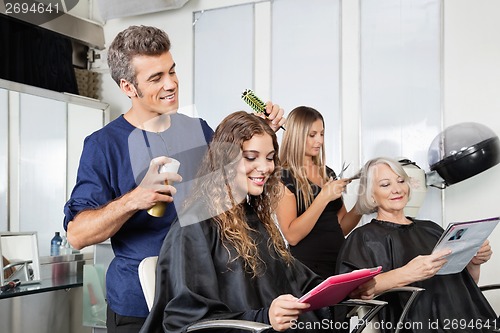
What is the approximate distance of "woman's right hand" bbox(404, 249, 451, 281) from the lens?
225cm

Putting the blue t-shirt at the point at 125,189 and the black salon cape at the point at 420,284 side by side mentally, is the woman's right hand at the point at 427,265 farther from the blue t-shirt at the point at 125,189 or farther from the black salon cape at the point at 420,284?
the blue t-shirt at the point at 125,189

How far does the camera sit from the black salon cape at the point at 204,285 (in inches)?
69.2

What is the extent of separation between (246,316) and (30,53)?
301 centimetres

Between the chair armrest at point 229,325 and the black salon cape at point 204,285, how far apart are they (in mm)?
36

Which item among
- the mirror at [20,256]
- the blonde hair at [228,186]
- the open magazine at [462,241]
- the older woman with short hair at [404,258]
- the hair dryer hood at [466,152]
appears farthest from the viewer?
the mirror at [20,256]

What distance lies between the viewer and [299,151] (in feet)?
9.77

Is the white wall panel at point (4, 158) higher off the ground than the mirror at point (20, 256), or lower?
higher

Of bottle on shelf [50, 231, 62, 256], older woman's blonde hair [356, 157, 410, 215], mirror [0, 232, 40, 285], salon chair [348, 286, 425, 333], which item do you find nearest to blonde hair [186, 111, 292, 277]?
salon chair [348, 286, 425, 333]

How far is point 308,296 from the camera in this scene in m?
1.59

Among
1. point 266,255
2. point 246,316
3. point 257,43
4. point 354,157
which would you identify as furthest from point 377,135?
point 246,316

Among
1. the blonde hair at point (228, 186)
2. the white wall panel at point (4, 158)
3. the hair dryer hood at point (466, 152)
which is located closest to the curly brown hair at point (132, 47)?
the blonde hair at point (228, 186)

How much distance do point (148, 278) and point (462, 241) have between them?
1257mm

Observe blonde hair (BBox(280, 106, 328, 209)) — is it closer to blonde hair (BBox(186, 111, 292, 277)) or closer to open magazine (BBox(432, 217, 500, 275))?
open magazine (BBox(432, 217, 500, 275))

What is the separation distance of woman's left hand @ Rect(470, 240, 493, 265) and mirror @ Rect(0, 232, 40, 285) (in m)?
2.44
